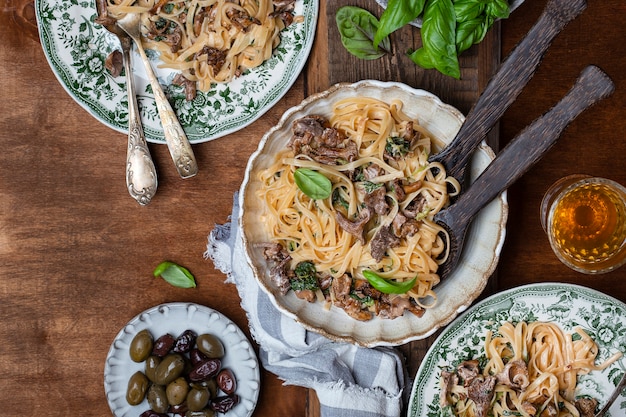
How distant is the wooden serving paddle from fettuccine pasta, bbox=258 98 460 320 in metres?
0.05

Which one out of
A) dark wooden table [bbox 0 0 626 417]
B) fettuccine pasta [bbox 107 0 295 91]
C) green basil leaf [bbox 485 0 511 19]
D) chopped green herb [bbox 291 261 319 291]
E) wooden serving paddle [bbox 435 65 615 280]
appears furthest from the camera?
dark wooden table [bbox 0 0 626 417]

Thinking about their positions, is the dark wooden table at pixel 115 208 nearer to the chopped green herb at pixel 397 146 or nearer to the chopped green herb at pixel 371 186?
the chopped green herb at pixel 397 146

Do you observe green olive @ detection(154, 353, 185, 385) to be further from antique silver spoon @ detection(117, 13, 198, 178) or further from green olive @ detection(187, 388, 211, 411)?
antique silver spoon @ detection(117, 13, 198, 178)

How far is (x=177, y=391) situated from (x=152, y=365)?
16 cm

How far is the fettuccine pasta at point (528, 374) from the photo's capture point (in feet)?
8.44

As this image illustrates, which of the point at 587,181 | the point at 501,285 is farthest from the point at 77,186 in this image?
the point at 587,181

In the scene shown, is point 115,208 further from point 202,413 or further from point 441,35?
point 441,35

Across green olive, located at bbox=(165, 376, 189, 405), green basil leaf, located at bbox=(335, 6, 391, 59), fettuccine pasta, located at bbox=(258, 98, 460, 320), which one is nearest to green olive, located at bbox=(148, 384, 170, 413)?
green olive, located at bbox=(165, 376, 189, 405)

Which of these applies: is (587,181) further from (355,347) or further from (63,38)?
(63,38)

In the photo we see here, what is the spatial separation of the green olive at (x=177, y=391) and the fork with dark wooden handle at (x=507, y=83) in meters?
1.42

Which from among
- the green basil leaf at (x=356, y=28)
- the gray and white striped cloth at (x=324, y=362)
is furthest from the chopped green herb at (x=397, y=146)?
the gray and white striped cloth at (x=324, y=362)

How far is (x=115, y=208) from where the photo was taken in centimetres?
286

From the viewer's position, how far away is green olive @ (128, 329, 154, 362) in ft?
9.11

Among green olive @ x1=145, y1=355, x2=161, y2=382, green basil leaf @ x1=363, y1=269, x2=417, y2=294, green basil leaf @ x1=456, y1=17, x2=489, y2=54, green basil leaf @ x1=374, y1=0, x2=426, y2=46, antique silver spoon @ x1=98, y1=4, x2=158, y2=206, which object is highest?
green basil leaf @ x1=456, y1=17, x2=489, y2=54
